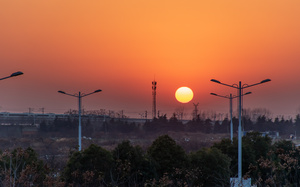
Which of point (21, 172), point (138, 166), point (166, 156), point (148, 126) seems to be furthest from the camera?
point (148, 126)

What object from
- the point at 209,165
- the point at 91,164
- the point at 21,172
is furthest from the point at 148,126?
the point at 21,172

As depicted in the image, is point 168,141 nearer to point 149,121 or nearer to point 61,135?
point 61,135

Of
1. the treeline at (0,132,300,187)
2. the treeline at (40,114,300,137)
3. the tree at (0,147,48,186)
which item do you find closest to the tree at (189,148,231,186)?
the treeline at (0,132,300,187)

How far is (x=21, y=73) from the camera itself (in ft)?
60.8

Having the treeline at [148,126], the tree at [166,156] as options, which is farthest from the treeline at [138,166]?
the treeline at [148,126]

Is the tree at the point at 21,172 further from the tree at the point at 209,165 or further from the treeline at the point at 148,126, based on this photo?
the treeline at the point at 148,126

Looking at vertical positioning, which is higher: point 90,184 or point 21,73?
point 21,73

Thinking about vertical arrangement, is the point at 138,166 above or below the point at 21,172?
below

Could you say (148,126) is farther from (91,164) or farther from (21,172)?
(21,172)

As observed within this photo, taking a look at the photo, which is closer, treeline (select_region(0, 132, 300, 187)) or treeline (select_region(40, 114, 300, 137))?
treeline (select_region(0, 132, 300, 187))

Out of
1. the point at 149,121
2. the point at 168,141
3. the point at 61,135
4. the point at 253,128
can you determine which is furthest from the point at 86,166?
the point at 253,128

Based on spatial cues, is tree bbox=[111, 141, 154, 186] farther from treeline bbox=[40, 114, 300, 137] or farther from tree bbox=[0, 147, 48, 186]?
treeline bbox=[40, 114, 300, 137]

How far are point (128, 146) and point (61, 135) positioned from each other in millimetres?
62191

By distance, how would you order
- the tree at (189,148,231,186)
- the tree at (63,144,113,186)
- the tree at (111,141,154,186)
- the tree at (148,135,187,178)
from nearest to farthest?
the tree at (63,144,113,186), the tree at (111,141,154,186), the tree at (148,135,187,178), the tree at (189,148,231,186)
